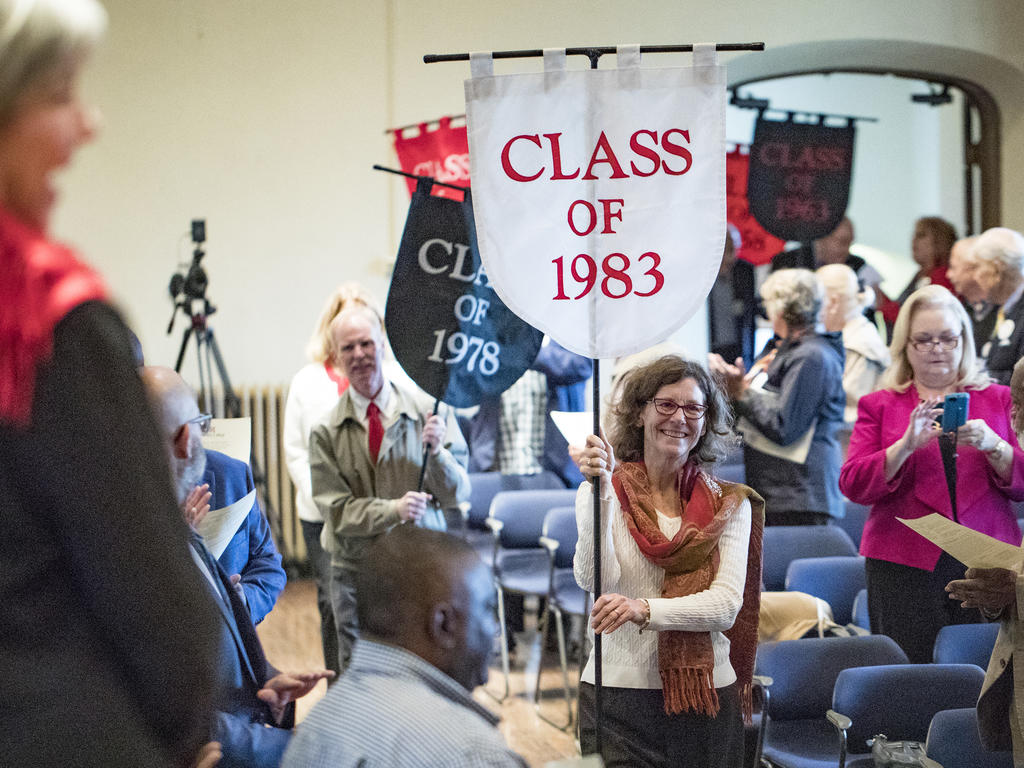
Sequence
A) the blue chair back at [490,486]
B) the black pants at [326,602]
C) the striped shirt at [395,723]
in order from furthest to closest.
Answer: the blue chair back at [490,486]
the black pants at [326,602]
the striped shirt at [395,723]

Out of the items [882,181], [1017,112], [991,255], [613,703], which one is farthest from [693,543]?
[882,181]

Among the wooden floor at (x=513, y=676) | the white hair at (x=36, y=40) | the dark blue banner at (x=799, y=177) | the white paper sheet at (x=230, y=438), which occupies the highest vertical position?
the dark blue banner at (x=799, y=177)

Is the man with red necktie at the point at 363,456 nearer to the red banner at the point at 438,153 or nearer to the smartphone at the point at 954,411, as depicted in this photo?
the smartphone at the point at 954,411

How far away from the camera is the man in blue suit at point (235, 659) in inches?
79.2

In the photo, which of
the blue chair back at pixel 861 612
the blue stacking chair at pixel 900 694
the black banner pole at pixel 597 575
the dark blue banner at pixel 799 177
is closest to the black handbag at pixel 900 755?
the blue stacking chair at pixel 900 694

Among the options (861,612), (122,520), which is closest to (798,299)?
(861,612)

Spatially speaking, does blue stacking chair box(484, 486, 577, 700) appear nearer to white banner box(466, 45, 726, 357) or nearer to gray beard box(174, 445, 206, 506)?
white banner box(466, 45, 726, 357)

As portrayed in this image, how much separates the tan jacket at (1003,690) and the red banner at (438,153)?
407 centimetres

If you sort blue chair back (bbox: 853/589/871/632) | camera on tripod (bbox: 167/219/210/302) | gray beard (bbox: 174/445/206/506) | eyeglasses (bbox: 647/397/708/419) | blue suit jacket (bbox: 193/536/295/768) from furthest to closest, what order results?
camera on tripod (bbox: 167/219/210/302), blue chair back (bbox: 853/589/871/632), eyeglasses (bbox: 647/397/708/419), gray beard (bbox: 174/445/206/506), blue suit jacket (bbox: 193/536/295/768)

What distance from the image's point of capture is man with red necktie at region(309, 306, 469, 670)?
3.67 meters

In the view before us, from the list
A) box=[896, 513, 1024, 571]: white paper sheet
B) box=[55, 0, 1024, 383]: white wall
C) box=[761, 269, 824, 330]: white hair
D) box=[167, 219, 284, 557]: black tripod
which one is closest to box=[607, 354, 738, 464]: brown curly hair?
box=[896, 513, 1024, 571]: white paper sheet

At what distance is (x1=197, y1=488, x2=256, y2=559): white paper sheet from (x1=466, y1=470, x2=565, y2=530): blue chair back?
315 centimetres

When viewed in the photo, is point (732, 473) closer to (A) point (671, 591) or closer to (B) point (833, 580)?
(B) point (833, 580)

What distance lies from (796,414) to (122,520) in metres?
3.73
